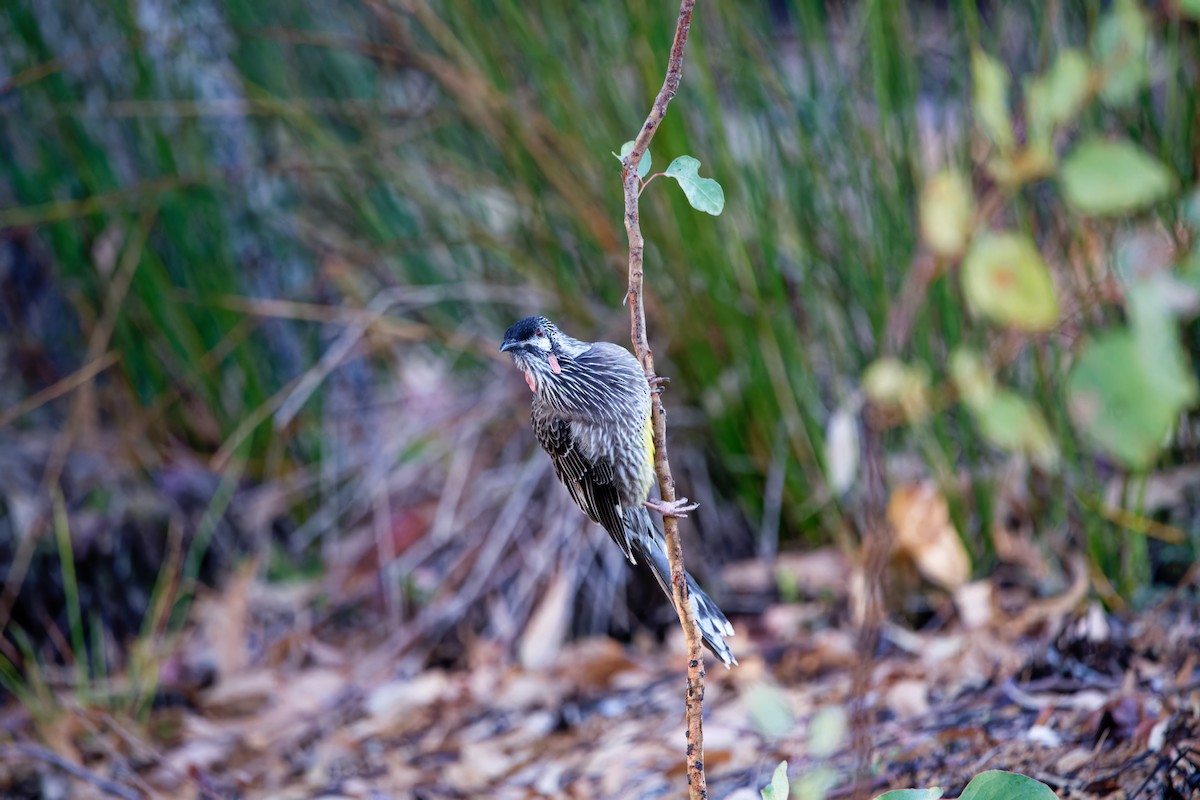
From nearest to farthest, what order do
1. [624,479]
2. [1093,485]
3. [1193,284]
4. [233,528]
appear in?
[1193,284]
[624,479]
[1093,485]
[233,528]

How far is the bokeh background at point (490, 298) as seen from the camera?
6.68 ft

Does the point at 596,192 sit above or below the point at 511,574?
above

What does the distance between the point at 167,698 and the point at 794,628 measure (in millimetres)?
1431

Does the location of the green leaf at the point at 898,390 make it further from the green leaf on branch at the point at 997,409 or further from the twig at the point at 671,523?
the twig at the point at 671,523

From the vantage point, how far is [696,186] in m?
0.92

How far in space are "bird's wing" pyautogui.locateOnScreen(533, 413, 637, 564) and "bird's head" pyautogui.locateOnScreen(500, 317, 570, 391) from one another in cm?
7

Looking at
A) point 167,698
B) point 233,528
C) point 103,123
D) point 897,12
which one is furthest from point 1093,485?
point 103,123

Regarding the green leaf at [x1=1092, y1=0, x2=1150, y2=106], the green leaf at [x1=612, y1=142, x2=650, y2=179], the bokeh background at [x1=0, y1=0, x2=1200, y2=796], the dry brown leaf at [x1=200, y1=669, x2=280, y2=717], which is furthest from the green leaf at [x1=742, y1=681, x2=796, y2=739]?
the dry brown leaf at [x1=200, y1=669, x2=280, y2=717]

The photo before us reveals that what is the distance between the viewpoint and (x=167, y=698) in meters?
2.42

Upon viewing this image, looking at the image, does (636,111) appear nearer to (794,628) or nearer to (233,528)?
(794,628)

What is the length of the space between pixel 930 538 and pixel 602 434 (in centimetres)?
104

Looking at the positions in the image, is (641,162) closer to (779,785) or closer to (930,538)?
(779,785)

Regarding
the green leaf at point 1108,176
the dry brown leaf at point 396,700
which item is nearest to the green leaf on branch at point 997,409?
the green leaf at point 1108,176

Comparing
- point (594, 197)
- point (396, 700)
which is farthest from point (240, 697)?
point (594, 197)
